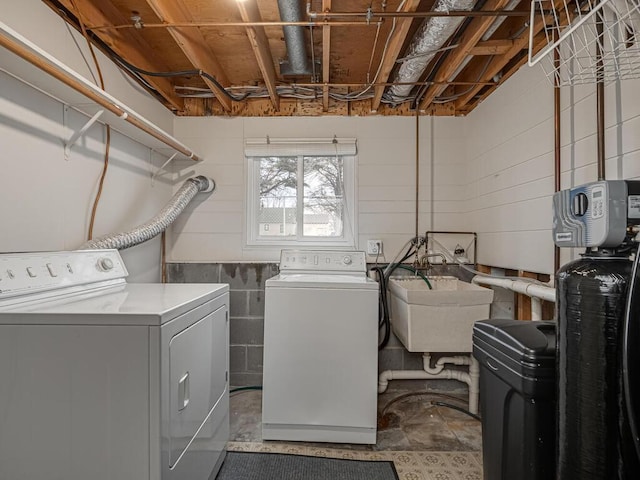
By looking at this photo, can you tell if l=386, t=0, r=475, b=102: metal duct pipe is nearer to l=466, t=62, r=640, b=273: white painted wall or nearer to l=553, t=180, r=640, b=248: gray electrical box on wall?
l=466, t=62, r=640, b=273: white painted wall

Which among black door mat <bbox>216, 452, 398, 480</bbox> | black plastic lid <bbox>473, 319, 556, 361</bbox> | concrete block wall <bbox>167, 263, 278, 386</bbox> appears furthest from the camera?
concrete block wall <bbox>167, 263, 278, 386</bbox>

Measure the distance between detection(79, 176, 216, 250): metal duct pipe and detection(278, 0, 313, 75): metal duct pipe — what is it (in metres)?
1.03

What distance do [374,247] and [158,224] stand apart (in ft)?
5.17

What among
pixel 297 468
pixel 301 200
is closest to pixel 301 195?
pixel 301 200

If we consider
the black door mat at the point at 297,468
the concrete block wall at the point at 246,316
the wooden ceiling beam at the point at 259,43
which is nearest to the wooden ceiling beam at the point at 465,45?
the wooden ceiling beam at the point at 259,43

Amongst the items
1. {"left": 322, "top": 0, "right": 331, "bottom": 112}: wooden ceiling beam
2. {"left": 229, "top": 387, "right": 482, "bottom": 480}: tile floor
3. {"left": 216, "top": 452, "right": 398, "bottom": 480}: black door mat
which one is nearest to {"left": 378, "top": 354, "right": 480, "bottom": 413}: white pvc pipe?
{"left": 229, "top": 387, "right": 482, "bottom": 480}: tile floor

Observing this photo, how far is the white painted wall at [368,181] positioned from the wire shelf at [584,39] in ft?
3.11

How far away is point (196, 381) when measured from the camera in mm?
1298

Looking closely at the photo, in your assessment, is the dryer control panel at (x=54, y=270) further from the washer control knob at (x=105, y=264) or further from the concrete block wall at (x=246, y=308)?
the concrete block wall at (x=246, y=308)

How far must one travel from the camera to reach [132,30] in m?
1.90

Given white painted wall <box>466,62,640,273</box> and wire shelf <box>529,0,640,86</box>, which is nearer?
wire shelf <box>529,0,640,86</box>

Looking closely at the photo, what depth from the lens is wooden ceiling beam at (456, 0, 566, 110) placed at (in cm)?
164

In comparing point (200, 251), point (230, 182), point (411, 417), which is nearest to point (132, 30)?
point (230, 182)

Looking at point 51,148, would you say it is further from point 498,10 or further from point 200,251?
point 498,10
